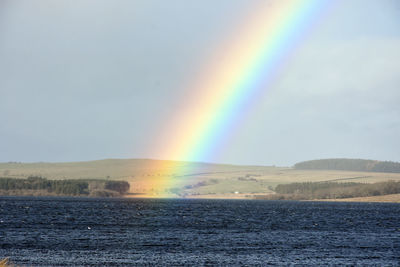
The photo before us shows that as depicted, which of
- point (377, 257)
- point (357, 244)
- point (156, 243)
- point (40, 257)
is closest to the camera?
point (40, 257)

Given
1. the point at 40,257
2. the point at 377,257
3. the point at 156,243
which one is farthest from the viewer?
the point at 156,243

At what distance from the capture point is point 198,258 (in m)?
56.6

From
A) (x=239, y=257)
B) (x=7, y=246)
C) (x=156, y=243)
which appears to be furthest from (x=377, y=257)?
(x=7, y=246)

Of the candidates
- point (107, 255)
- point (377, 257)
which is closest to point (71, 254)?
point (107, 255)

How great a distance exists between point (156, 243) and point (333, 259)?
69.6 feet

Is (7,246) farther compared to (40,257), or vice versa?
(7,246)

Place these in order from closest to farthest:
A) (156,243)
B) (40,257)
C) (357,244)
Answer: (40,257), (156,243), (357,244)

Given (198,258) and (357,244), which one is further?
(357,244)

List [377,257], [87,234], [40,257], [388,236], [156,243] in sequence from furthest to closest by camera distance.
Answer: [388,236] → [87,234] → [156,243] → [377,257] → [40,257]

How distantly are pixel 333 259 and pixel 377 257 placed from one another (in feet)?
17.2

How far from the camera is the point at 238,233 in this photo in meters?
88.7

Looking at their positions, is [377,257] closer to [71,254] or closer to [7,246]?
[71,254]

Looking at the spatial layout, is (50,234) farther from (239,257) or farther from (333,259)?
(333,259)

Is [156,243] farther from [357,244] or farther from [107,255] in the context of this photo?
[357,244]
